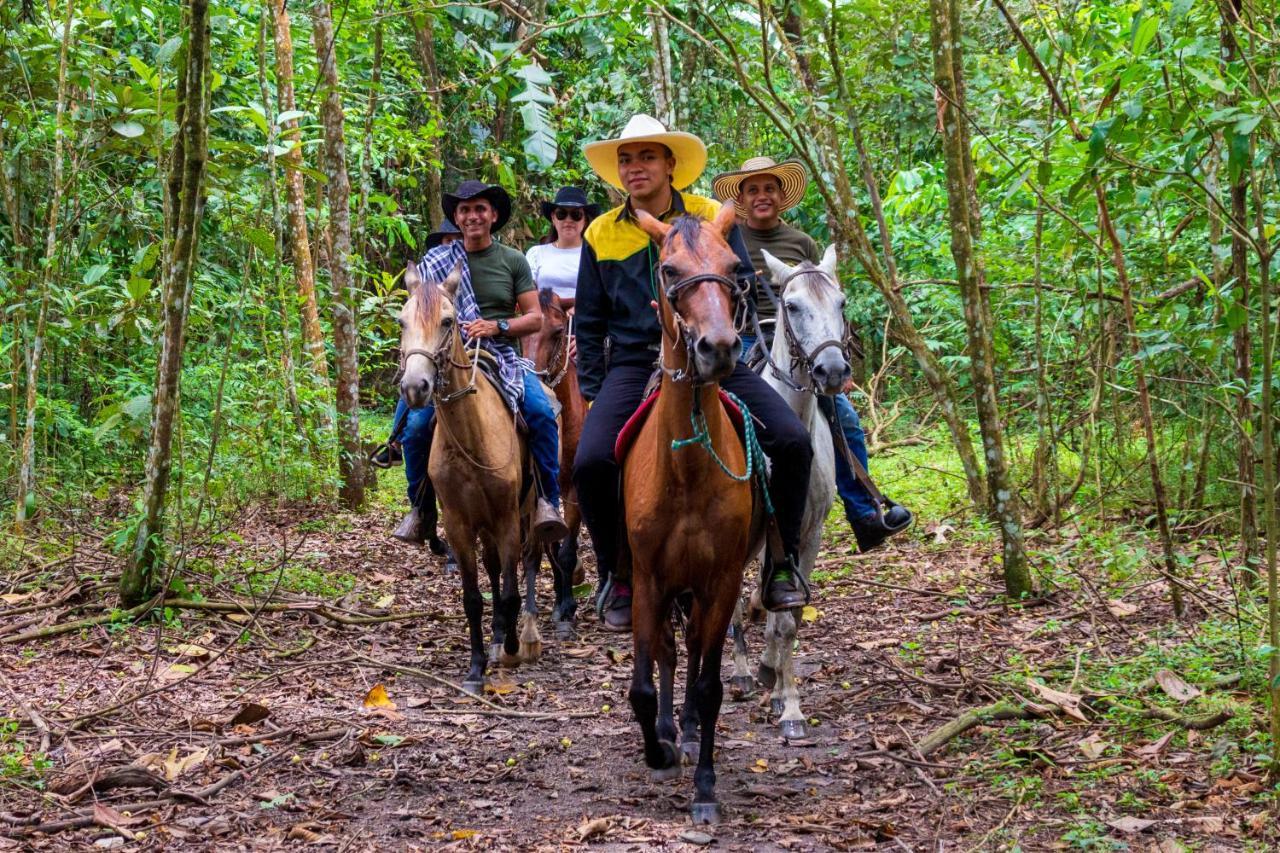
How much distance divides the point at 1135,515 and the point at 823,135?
4.22m

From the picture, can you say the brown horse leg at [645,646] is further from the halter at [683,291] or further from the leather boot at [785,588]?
the halter at [683,291]

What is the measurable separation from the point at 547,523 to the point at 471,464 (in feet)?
3.18

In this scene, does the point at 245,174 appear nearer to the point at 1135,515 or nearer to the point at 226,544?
the point at 226,544

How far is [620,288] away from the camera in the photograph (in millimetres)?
5840

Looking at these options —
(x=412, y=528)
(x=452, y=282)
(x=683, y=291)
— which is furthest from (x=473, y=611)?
(x=683, y=291)

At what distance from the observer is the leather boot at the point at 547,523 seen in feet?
27.1

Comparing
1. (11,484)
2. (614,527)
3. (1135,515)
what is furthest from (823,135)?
(11,484)

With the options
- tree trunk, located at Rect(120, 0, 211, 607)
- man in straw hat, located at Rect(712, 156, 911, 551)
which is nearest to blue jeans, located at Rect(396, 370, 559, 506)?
tree trunk, located at Rect(120, 0, 211, 607)

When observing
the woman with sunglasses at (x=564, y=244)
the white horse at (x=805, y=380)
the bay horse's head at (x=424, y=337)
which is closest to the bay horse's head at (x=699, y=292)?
the white horse at (x=805, y=380)

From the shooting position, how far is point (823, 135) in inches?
399

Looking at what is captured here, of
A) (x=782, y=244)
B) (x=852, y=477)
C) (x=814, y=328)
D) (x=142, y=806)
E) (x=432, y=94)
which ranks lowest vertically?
(x=142, y=806)

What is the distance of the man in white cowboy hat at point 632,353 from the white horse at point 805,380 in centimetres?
56

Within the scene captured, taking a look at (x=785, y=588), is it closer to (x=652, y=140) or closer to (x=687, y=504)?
(x=687, y=504)

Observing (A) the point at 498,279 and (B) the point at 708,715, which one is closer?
(B) the point at 708,715
